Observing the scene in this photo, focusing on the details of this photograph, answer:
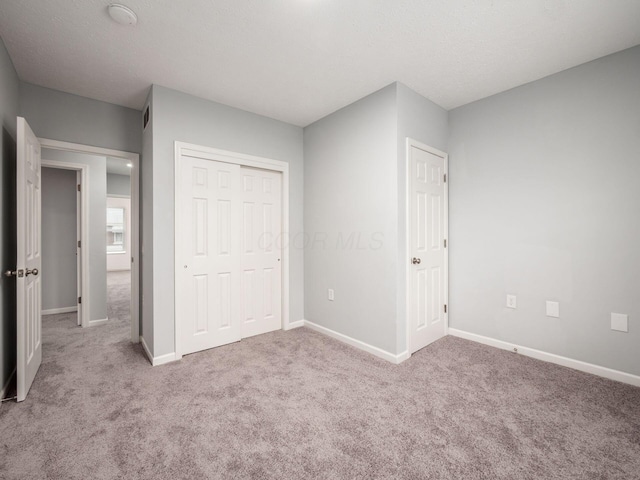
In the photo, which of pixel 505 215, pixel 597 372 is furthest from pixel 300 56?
pixel 597 372

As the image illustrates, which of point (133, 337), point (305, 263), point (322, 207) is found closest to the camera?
point (133, 337)

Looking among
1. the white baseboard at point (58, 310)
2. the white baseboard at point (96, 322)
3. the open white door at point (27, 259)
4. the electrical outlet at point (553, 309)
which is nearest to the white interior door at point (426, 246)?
the electrical outlet at point (553, 309)

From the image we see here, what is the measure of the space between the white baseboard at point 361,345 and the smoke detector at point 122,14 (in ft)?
10.3

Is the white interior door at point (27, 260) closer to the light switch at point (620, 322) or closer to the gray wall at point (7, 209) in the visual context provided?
the gray wall at point (7, 209)

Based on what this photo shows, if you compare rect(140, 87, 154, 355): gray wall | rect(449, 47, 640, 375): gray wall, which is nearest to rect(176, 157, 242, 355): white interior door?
rect(140, 87, 154, 355): gray wall

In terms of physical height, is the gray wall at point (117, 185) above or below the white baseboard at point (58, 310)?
above

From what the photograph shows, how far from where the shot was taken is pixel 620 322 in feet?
7.59

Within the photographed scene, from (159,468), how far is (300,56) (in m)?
2.79

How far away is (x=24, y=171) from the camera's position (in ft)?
6.98

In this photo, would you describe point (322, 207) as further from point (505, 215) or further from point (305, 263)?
point (505, 215)

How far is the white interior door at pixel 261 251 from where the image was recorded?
3381 mm

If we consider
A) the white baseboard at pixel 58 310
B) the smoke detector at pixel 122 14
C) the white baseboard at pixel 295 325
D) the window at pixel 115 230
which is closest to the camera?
the smoke detector at pixel 122 14

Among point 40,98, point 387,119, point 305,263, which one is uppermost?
point 40,98

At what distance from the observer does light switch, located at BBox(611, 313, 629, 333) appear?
229 cm
